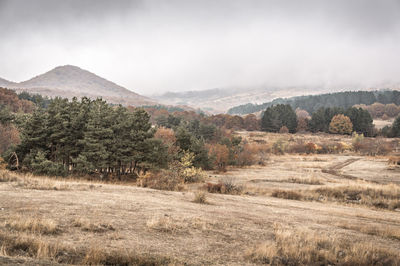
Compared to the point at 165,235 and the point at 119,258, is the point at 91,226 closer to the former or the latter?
the point at 165,235

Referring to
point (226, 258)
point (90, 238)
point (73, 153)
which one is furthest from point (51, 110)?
point (226, 258)

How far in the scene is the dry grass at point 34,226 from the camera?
731 centimetres

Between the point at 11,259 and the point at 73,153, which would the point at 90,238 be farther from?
the point at 73,153

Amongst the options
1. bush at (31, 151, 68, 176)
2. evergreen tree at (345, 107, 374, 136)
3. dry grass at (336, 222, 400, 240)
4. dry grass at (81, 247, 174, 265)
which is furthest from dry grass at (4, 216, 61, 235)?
evergreen tree at (345, 107, 374, 136)

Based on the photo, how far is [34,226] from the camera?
7.41 metres

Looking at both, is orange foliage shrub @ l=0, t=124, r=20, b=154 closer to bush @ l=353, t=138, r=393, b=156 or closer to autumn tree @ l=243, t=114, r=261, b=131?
bush @ l=353, t=138, r=393, b=156

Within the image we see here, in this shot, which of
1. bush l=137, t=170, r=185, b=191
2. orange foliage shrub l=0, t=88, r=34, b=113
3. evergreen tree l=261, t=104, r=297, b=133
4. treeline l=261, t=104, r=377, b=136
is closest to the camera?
bush l=137, t=170, r=185, b=191

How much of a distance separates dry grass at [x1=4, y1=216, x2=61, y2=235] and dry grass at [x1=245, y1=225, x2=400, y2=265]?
17.1 feet

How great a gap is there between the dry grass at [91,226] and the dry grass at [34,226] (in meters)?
0.60

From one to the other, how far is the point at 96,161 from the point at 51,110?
24.7 ft

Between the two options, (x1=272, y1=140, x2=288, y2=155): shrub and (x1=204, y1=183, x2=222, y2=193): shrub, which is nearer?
(x1=204, y1=183, x2=222, y2=193): shrub

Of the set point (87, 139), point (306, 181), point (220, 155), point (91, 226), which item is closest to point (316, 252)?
point (91, 226)

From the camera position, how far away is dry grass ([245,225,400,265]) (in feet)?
25.1

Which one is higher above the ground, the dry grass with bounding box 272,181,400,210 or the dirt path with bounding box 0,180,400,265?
the dirt path with bounding box 0,180,400,265
